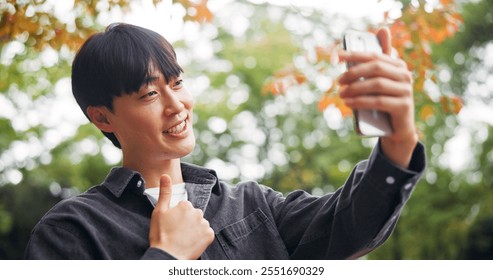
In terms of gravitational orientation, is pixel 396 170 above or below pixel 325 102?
above

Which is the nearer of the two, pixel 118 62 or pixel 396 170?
pixel 396 170

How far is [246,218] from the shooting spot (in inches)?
56.8

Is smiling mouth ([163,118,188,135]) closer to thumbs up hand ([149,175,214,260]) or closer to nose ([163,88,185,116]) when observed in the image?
nose ([163,88,185,116])

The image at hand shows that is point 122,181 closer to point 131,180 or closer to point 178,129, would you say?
point 131,180

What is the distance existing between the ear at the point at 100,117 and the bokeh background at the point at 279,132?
Answer: 3867 millimetres

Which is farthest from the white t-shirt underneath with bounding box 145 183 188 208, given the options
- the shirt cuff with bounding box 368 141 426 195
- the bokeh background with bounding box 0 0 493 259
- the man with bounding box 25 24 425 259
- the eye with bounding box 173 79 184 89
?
A: the bokeh background with bounding box 0 0 493 259

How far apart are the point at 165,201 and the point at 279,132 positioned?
561 centimetres

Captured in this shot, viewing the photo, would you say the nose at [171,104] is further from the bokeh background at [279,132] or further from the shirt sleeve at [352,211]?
the bokeh background at [279,132]

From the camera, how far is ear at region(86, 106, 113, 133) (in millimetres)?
1505

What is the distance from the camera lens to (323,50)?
3373mm

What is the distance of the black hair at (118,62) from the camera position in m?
1.42

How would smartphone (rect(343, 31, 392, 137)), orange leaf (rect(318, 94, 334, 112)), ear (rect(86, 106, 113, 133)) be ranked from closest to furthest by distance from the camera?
smartphone (rect(343, 31, 392, 137)) → ear (rect(86, 106, 113, 133)) → orange leaf (rect(318, 94, 334, 112))

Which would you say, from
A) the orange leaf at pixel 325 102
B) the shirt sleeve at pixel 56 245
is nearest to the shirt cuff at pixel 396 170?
the shirt sleeve at pixel 56 245

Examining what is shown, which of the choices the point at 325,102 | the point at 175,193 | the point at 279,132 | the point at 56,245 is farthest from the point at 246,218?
the point at 279,132
